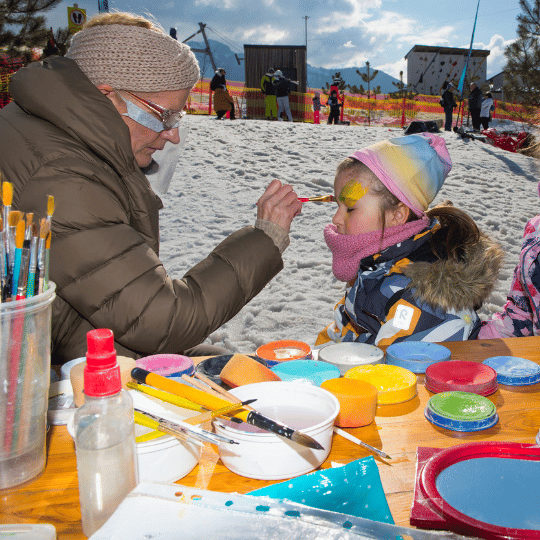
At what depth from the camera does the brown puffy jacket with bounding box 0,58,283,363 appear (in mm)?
1362

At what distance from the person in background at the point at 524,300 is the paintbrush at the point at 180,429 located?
61.8 inches

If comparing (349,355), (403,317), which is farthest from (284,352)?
(403,317)

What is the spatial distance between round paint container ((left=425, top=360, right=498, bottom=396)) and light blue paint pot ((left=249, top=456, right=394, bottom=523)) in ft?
1.23

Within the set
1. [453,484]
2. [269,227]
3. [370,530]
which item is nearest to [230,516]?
[370,530]

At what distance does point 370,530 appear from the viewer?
0.56 meters

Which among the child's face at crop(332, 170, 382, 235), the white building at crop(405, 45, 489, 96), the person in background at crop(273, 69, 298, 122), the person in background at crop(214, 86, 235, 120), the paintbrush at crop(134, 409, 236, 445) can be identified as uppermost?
the white building at crop(405, 45, 489, 96)

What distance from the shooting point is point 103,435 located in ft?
2.04

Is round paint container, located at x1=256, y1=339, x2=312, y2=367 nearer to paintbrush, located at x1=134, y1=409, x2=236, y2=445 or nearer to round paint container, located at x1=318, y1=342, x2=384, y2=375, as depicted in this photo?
round paint container, located at x1=318, y1=342, x2=384, y2=375

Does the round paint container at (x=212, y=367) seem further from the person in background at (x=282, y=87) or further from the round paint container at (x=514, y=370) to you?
the person in background at (x=282, y=87)

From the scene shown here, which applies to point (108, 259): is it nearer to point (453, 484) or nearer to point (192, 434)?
point (192, 434)

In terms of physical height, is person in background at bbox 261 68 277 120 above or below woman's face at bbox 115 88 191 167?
above

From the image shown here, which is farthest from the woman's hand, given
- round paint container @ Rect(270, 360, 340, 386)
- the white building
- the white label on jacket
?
the white building

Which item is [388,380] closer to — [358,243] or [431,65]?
[358,243]

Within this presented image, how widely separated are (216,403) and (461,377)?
0.61 metres
